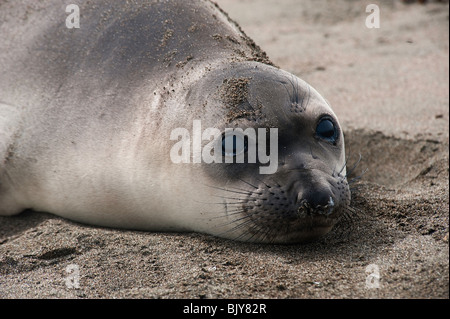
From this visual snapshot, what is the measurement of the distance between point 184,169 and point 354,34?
475 cm

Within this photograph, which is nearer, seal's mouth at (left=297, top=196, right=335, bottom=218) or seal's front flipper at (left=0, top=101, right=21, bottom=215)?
seal's mouth at (left=297, top=196, right=335, bottom=218)

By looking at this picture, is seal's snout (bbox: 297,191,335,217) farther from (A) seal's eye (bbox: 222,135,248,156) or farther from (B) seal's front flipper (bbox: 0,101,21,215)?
(B) seal's front flipper (bbox: 0,101,21,215)

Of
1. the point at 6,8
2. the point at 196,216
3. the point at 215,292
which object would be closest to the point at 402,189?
the point at 196,216

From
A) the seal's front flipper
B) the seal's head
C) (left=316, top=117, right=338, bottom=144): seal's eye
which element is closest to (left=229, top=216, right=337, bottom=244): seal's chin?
the seal's head

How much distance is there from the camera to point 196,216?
313 centimetres

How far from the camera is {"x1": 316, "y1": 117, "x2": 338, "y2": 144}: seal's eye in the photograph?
3.15 m

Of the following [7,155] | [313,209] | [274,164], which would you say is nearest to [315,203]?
[313,209]

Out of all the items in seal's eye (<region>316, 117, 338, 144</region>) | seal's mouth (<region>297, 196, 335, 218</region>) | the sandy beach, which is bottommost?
the sandy beach

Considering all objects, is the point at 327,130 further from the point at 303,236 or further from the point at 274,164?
the point at 303,236

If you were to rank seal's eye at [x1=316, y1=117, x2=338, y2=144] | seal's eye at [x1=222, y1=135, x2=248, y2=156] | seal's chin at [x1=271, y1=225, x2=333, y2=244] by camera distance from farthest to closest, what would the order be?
seal's eye at [x1=316, y1=117, x2=338, y2=144] → seal's eye at [x1=222, y1=135, x2=248, y2=156] → seal's chin at [x1=271, y1=225, x2=333, y2=244]

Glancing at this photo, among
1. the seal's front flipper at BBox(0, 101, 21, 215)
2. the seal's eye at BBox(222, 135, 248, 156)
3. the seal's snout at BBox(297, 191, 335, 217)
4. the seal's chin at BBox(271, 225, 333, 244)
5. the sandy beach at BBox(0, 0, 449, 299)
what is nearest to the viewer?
the sandy beach at BBox(0, 0, 449, 299)

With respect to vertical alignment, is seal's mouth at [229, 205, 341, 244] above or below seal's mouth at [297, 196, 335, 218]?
below

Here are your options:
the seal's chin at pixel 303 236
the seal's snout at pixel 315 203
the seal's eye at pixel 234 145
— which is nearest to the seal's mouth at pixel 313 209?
the seal's snout at pixel 315 203
